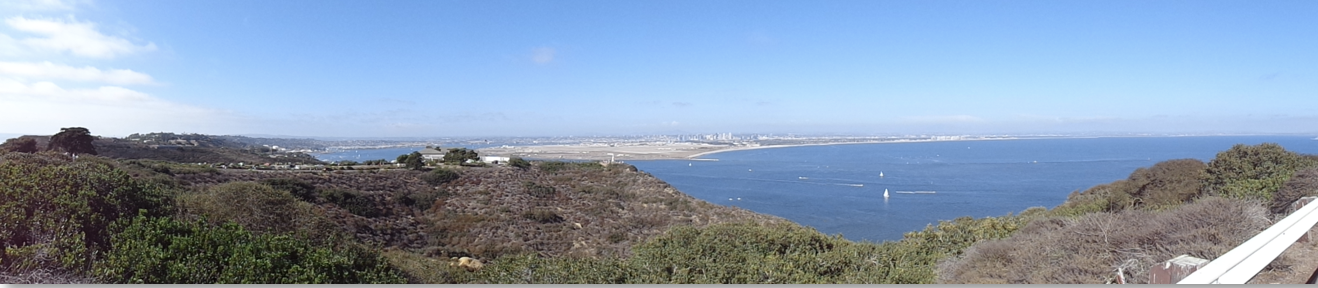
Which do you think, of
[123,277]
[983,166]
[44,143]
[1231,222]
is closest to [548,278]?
[123,277]

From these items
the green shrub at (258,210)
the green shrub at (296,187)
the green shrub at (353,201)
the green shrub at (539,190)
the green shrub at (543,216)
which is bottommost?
the green shrub at (543,216)

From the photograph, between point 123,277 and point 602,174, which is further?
point 602,174

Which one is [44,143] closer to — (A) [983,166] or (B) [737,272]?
(B) [737,272]

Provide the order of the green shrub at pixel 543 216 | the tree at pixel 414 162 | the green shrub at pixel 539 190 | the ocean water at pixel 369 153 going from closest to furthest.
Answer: the green shrub at pixel 543 216
the green shrub at pixel 539 190
the tree at pixel 414 162
the ocean water at pixel 369 153

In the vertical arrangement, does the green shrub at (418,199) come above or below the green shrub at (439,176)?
below

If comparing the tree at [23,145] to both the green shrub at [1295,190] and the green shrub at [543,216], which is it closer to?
the green shrub at [543,216]

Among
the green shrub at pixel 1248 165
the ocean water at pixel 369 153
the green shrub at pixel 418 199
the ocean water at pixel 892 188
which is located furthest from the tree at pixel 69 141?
the ocean water at pixel 369 153
